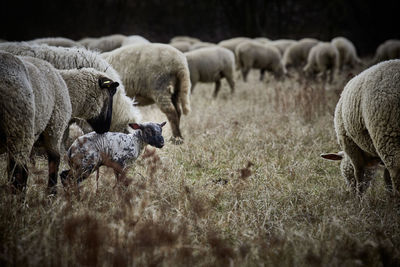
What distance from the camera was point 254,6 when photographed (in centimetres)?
2220

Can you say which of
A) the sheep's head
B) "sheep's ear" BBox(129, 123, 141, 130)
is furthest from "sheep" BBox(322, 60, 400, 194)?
"sheep's ear" BBox(129, 123, 141, 130)

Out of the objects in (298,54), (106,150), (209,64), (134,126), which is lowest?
(298,54)

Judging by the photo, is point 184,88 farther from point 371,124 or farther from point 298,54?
point 298,54

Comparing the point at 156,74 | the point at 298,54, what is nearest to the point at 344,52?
the point at 298,54

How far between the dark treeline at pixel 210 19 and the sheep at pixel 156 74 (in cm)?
1760

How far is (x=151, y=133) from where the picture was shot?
12.3ft

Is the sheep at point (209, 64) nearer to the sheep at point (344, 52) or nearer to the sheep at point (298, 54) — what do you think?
the sheep at point (298, 54)

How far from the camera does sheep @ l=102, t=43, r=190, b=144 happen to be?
5.55m

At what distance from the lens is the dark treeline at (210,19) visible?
22.4 metres

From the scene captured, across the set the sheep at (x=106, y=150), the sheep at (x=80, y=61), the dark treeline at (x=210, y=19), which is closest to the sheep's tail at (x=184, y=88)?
the sheep at (x=80, y=61)

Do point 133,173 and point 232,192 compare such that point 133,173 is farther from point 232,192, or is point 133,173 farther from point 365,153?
point 365,153

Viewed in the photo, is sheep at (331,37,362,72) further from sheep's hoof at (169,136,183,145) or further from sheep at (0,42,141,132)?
sheep at (0,42,141,132)

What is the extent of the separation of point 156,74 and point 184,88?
482mm

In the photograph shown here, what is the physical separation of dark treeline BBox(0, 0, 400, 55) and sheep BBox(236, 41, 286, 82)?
1021 centimetres
